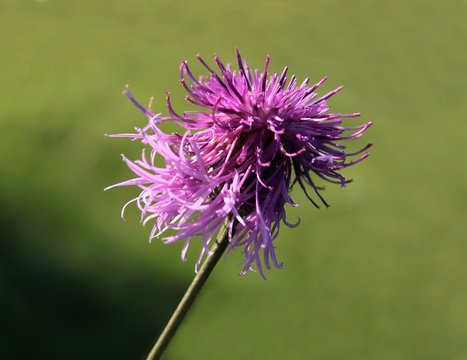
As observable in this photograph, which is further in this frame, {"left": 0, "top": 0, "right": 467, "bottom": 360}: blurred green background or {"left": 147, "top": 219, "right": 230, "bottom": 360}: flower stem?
{"left": 0, "top": 0, "right": 467, "bottom": 360}: blurred green background

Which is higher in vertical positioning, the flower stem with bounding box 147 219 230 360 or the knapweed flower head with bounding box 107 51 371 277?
the knapweed flower head with bounding box 107 51 371 277

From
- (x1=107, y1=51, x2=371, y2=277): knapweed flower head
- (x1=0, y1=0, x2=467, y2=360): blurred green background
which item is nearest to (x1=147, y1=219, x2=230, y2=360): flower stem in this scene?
Result: (x1=107, y1=51, x2=371, y2=277): knapweed flower head

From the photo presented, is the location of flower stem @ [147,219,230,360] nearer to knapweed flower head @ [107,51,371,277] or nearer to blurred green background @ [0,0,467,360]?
knapweed flower head @ [107,51,371,277]

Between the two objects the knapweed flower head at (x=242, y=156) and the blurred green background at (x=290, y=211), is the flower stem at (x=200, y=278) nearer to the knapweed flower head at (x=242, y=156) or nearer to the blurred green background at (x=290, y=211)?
the knapweed flower head at (x=242, y=156)
